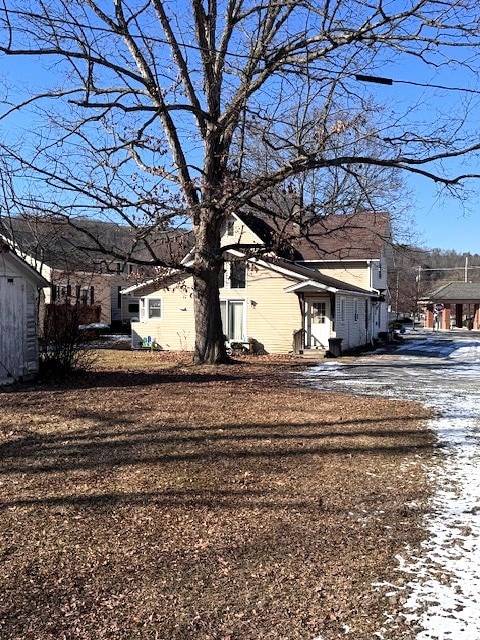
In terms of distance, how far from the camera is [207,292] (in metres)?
17.6

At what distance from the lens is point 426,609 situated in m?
3.52

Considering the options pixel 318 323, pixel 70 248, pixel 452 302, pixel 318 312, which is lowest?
pixel 318 323

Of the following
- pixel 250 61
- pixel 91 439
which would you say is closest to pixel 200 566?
pixel 91 439

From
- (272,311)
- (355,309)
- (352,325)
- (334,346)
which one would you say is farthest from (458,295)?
(334,346)

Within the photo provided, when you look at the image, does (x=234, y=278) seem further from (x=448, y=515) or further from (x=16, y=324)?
(x=448, y=515)

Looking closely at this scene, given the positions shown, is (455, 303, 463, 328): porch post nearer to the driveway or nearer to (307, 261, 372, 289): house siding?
(307, 261, 372, 289): house siding

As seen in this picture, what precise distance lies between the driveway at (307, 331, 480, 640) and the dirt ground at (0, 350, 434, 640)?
0.18m

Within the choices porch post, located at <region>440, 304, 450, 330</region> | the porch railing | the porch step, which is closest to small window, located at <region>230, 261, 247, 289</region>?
the porch railing

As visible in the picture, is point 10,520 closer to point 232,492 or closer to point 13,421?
point 232,492

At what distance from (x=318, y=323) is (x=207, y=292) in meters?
8.30

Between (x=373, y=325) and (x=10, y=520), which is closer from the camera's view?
(x=10, y=520)

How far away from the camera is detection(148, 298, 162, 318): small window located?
2677cm

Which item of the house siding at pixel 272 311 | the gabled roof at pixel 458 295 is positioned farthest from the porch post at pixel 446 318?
the house siding at pixel 272 311

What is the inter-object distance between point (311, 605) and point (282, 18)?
1550cm
